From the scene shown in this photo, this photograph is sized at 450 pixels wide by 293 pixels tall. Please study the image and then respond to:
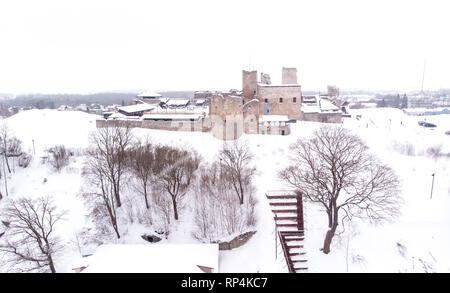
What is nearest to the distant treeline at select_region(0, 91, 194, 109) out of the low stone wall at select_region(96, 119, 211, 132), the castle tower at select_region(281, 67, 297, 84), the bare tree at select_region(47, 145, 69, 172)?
the low stone wall at select_region(96, 119, 211, 132)

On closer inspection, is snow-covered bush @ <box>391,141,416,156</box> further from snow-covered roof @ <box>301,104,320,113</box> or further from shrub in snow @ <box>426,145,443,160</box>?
snow-covered roof @ <box>301,104,320,113</box>

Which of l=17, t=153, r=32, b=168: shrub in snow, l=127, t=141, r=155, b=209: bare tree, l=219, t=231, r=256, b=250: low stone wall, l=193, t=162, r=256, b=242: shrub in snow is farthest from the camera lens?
l=17, t=153, r=32, b=168: shrub in snow

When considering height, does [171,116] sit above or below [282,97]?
below

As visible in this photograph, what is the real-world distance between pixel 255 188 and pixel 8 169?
19.5 metres

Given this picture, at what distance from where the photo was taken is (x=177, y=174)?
44.1 feet

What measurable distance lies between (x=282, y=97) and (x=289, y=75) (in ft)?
16.9

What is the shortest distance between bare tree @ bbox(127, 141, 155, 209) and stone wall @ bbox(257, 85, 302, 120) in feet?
49.7

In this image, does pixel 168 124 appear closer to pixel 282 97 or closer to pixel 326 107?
pixel 282 97

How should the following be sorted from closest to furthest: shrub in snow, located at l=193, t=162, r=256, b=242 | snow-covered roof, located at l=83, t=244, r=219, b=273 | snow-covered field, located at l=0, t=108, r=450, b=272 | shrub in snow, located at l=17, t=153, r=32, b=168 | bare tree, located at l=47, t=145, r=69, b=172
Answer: snow-covered roof, located at l=83, t=244, r=219, b=273
snow-covered field, located at l=0, t=108, r=450, b=272
shrub in snow, located at l=193, t=162, r=256, b=242
bare tree, located at l=47, t=145, r=69, b=172
shrub in snow, located at l=17, t=153, r=32, b=168

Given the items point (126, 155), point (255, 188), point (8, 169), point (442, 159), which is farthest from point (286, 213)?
point (8, 169)

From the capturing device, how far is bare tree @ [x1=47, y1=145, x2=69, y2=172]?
758 inches

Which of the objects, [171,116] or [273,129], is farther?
[171,116]

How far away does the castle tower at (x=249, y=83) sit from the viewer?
86.3ft

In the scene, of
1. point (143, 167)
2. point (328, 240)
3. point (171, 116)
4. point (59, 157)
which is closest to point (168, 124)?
point (171, 116)
